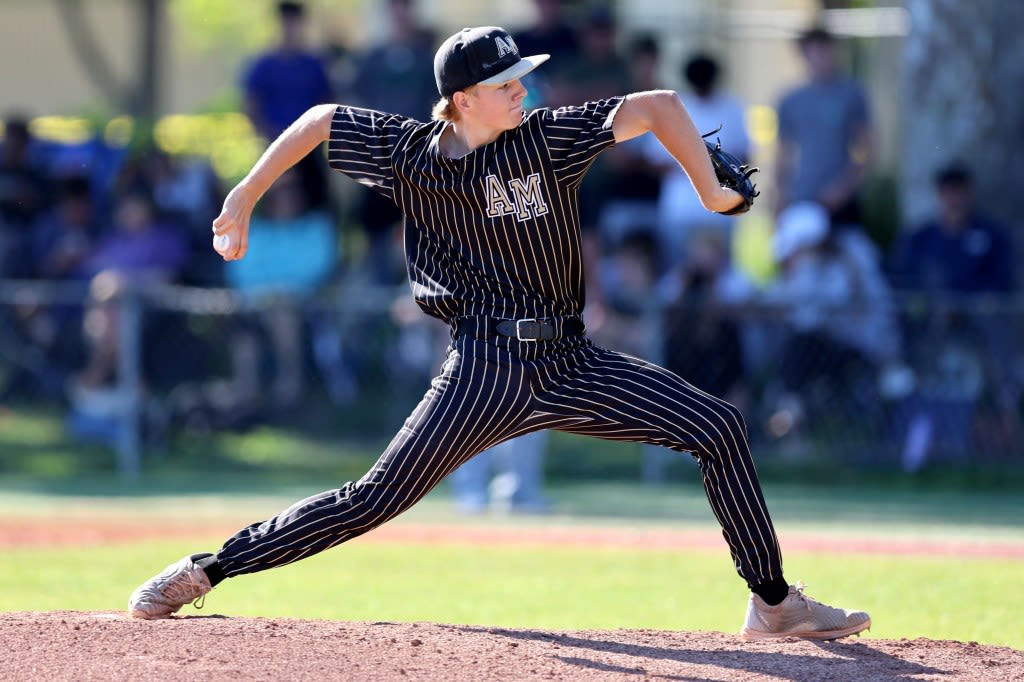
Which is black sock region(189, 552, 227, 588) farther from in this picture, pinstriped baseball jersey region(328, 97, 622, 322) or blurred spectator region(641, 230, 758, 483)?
blurred spectator region(641, 230, 758, 483)

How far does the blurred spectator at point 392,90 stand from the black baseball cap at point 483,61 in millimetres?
8724

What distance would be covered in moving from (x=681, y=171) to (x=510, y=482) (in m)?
3.82

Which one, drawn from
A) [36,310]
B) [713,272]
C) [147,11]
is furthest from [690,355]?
[147,11]

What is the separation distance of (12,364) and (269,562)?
871 centimetres

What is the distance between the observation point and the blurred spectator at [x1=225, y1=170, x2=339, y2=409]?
44.7 feet

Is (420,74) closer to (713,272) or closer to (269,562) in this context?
(713,272)

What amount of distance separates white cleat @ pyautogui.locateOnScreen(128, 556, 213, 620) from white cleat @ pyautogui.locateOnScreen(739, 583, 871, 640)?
2.09m

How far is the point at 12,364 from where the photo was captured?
554 inches

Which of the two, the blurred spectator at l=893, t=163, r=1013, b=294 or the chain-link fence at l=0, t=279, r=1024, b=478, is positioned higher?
the blurred spectator at l=893, t=163, r=1013, b=294

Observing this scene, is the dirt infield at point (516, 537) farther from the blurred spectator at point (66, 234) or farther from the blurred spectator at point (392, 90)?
the blurred spectator at point (66, 234)

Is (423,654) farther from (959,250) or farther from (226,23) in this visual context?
(226,23)

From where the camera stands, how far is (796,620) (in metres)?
6.24

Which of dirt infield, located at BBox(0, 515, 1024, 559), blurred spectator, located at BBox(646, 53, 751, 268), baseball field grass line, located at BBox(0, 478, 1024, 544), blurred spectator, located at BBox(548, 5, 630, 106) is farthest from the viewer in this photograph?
blurred spectator, located at BBox(548, 5, 630, 106)

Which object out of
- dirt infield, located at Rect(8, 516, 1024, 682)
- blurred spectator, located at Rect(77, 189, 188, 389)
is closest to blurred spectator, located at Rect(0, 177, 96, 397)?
blurred spectator, located at Rect(77, 189, 188, 389)
